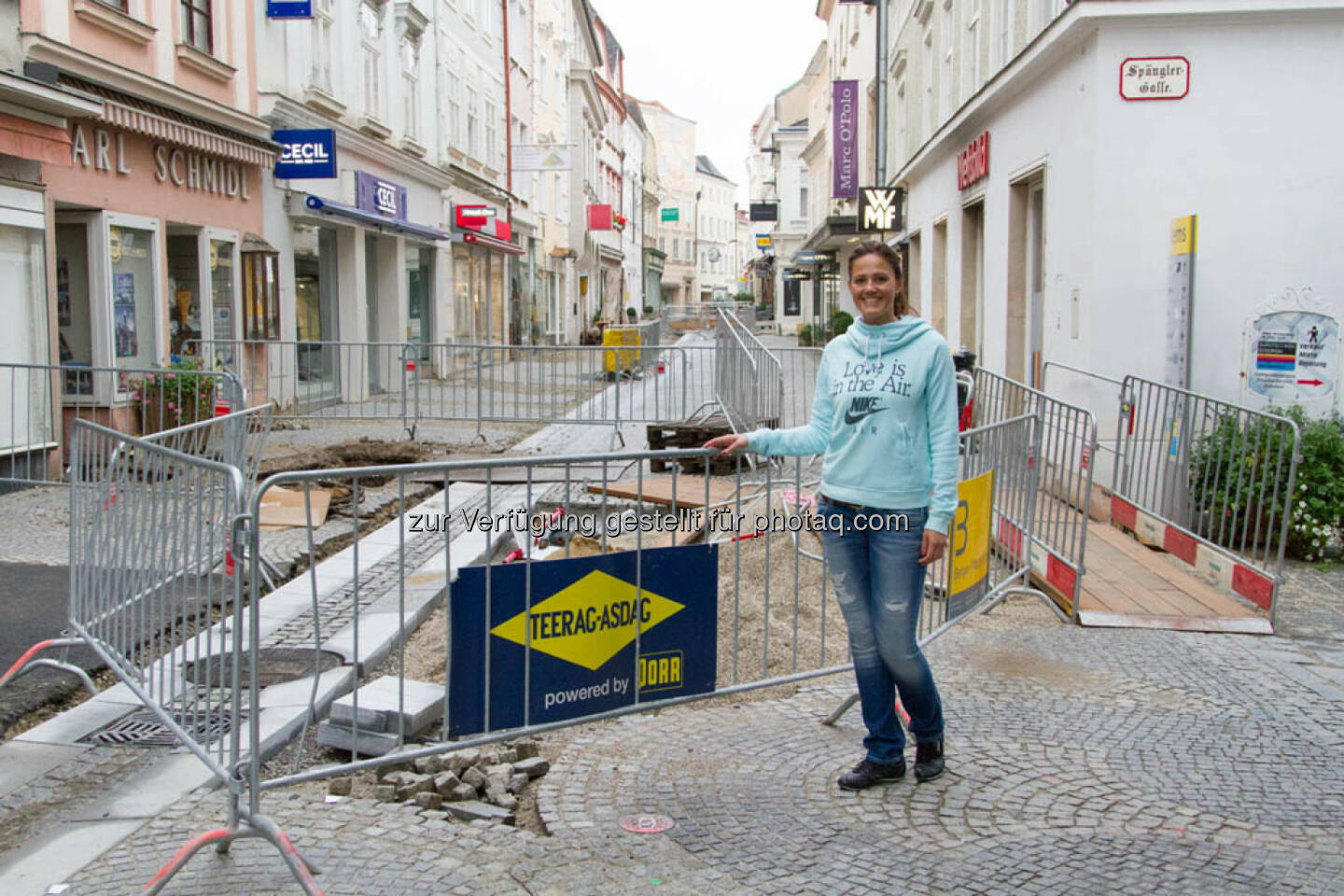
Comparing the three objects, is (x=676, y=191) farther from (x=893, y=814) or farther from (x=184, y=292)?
(x=893, y=814)

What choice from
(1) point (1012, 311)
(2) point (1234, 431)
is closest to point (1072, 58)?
(1) point (1012, 311)

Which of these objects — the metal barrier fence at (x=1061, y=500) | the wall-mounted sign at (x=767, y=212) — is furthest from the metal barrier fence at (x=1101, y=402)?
the wall-mounted sign at (x=767, y=212)

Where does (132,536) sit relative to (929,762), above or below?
above

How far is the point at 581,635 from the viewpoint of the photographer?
418cm

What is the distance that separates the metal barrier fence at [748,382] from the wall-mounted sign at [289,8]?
7.15 m

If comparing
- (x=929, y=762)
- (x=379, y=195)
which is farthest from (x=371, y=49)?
(x=929, y=762)

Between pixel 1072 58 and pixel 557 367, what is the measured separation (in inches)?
265

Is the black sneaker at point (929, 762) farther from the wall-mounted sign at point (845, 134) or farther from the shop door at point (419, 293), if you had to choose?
the wall-mounted sign at point (845, 134)

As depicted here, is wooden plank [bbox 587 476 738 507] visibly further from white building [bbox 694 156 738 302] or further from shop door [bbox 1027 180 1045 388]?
white building [bbox 694 156 738 302]

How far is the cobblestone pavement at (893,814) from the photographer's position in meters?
3.50

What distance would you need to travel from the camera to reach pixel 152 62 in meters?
12.7

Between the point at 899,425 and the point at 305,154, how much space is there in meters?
13.8

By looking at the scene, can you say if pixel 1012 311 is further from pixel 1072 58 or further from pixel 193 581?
pixel 193 581

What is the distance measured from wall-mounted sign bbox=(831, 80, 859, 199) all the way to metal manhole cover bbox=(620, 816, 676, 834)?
2699 cm
